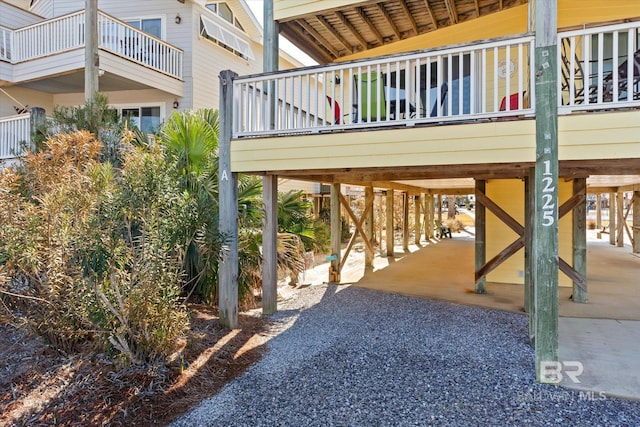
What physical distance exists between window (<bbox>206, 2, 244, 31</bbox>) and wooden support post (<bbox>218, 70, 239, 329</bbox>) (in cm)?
913

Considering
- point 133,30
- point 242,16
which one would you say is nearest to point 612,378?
point 133,30

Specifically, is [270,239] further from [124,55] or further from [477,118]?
[124,55]

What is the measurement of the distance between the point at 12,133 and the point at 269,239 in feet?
26.3

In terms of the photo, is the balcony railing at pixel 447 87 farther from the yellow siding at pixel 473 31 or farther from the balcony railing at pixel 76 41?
the balcony railing at pixel 76 41

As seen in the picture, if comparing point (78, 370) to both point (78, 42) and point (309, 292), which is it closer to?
point (309, 292)

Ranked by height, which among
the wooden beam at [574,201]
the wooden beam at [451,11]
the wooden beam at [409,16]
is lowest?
the wooden beam at [574,201]

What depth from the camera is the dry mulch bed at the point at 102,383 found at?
138 inches

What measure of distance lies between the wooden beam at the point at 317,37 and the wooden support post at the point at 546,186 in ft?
15.5

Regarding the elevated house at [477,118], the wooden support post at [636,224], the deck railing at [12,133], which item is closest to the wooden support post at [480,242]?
the elevated house at [477,118]

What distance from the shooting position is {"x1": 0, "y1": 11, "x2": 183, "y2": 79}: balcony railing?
A: 410 inches

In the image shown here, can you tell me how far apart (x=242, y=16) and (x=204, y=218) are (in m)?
12.4

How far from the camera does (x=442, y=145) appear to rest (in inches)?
184

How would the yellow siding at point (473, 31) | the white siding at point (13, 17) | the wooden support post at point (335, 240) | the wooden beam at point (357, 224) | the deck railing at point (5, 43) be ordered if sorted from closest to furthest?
the yellow siding at point (473, 31) → the wooden support post at point (335, 240) → the wooden beam at point (357, 224) → the deck railing at point (5, 43) → the white siding at point (13, 17)

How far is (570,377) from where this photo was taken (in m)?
4.13
